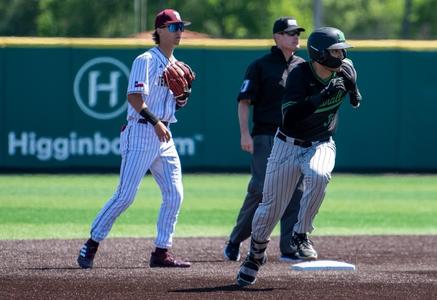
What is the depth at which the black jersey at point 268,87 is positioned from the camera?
9.66 meters

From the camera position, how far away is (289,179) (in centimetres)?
783

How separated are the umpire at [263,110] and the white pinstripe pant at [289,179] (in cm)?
171

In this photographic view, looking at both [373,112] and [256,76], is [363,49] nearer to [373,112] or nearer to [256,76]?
[373,112]

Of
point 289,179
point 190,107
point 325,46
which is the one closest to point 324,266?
point 289,179

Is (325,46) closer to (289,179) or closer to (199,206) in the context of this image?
(289,179)

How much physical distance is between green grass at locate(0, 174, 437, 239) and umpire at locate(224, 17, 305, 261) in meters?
2.14

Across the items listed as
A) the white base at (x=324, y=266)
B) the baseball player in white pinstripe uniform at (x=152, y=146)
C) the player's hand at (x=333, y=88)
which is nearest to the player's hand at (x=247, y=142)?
the baseball player in white pinstripe uniform at (x=152, y=146)

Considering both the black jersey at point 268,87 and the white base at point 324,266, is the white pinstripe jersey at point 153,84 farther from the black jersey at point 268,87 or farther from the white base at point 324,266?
the white base at point 324,266

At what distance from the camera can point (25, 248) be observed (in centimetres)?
1016

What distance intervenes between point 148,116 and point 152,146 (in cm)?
29

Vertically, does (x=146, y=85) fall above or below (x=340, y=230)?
above

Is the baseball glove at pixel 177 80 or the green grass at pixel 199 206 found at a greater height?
the baseball glove at pixel 177 80

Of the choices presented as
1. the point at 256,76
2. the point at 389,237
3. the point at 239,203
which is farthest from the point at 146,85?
the point at 239,203

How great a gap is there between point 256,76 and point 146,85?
4.03 ft
